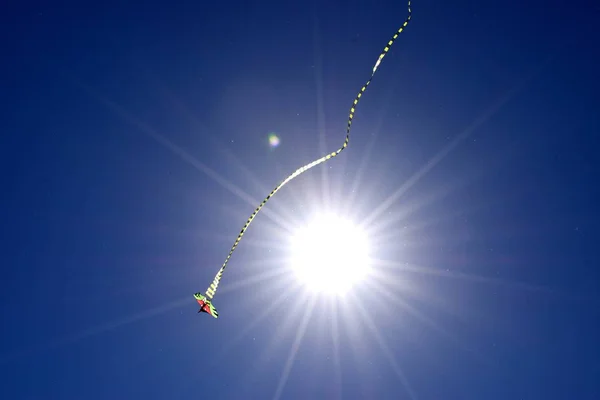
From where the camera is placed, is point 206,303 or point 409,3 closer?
point 206,303

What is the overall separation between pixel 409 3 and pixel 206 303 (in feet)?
39.5

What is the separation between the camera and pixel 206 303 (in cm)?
1016

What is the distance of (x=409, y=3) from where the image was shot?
14.3 metres

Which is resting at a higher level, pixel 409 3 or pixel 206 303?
pixel 409 3
